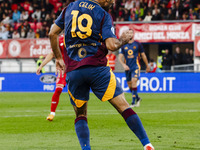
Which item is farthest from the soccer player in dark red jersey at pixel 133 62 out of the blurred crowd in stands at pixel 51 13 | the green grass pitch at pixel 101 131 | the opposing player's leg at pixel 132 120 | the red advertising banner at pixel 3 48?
the red advertising banner at pixel 3 48

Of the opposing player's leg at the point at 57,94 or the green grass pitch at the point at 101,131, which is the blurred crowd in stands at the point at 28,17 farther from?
the opposing player's leg at the point at 57,94

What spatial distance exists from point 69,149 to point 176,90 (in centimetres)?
1572

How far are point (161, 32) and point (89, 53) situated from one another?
21180mm

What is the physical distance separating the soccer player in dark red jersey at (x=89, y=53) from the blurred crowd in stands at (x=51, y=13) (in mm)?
21098

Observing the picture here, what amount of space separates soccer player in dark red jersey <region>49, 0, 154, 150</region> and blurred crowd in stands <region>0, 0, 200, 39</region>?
831 inches

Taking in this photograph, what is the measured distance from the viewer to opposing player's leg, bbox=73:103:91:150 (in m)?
5.85

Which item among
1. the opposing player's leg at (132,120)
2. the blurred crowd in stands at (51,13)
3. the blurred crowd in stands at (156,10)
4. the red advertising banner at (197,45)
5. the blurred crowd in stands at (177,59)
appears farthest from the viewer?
the blurred crowd in stands at (51,13)

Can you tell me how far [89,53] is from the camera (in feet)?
18.7

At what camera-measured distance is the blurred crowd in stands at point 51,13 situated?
27125 mm

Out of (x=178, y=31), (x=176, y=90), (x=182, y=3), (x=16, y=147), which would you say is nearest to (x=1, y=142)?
(x=16, y=147)

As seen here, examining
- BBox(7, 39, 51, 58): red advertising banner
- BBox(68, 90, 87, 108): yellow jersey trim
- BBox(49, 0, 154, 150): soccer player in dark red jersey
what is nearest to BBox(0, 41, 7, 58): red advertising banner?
BBox(7, 39, 51, 58): red advertising banner

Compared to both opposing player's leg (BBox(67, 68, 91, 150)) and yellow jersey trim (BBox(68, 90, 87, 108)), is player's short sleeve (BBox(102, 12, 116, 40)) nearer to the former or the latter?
opposing player's leg (BBox(67, 68, 91, 150))

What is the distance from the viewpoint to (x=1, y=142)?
7566 mm

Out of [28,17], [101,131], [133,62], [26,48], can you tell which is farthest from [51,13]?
[101,131]
